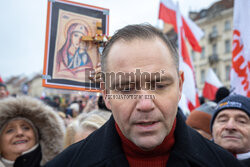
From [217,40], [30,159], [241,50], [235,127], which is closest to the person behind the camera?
[235,127]

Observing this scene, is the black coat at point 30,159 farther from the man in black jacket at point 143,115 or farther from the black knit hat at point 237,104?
the black knit hat at point 237,104

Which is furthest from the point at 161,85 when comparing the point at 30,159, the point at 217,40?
the point at 217,40

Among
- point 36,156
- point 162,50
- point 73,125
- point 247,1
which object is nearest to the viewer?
point 162,50

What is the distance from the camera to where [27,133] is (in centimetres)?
280

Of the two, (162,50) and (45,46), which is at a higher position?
(45,46)

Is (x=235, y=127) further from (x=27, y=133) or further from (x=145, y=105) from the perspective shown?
(x=27, y=133)

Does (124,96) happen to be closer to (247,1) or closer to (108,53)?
(108,53)

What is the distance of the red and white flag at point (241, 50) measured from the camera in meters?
3.21

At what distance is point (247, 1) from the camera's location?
10.5ft

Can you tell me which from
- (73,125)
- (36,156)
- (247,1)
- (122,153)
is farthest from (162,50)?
(247,1)

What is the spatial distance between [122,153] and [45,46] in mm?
1274

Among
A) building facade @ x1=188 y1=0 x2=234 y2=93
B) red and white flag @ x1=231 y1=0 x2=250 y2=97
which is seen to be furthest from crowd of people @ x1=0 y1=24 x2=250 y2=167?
building facade @ x1=188 y1=0 x2=234 y2=93

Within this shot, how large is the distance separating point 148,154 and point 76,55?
1285 millimetres

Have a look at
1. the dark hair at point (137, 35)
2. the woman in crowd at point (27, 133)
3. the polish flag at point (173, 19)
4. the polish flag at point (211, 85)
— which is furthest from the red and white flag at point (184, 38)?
the dark hair at point (137, 35)
